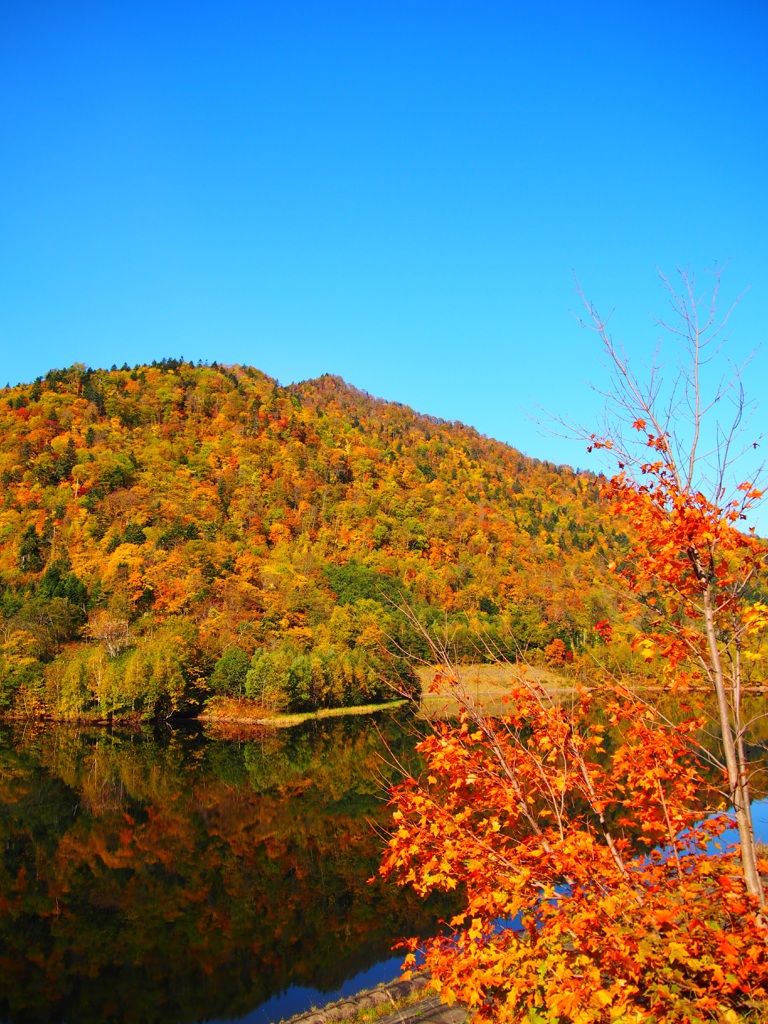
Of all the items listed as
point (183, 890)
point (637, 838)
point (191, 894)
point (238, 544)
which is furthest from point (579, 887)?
point (238, 544)

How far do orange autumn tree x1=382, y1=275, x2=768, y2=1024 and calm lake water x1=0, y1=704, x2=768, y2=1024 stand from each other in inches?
49.7

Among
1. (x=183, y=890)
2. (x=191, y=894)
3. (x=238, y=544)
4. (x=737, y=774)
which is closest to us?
(x=737, y=774)

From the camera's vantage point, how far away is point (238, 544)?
303ft

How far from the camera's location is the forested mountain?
5762 cm

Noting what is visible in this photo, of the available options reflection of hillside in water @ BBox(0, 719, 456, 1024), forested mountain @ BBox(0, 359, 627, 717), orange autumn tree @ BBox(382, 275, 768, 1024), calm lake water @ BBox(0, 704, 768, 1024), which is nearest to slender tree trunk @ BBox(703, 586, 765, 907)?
orange autumn tree @ BBox(382, 275, 768, 1024)

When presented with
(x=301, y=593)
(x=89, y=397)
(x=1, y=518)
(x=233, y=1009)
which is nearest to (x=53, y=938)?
(x=233, y=1009)

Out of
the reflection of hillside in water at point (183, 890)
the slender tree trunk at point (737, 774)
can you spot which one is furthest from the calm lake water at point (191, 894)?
the slender tree trunk at point (737, 774)

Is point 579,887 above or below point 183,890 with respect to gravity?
above

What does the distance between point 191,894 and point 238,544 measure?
7530 centimetres

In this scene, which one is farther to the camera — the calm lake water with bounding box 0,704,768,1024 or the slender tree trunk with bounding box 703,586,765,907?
the calm lake water with bounding box 0,704,768,1024

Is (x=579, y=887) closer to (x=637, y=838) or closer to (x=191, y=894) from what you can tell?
(x=637, y=838)

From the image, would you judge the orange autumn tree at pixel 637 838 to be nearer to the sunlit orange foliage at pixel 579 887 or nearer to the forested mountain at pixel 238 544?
the sunlit orange foliage at pixel 579 887

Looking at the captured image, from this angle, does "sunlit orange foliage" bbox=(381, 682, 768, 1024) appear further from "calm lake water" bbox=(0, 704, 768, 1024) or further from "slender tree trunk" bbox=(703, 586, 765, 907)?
"calm lake water" bbox=(0, 704, 768, 1024)

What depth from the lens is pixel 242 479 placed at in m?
109
